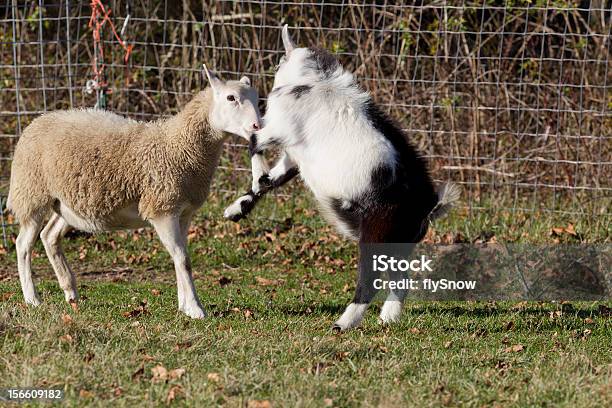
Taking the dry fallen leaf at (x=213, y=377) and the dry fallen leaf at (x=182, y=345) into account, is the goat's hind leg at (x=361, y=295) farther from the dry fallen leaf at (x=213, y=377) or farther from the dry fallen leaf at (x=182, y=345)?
the dry fallen leaf at (x=213, y=377)

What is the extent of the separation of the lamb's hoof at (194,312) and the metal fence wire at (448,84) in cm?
326

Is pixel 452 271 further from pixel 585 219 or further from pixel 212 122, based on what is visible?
pixel 212 122

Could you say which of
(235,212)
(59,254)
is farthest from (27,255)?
(235,212)

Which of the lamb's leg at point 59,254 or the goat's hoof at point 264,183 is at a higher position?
the goat's hoof at point 264,183

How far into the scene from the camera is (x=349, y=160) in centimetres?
550

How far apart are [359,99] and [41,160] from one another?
220 cm

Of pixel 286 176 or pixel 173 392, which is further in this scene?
pixel 286 176

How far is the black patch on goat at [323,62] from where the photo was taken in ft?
19.2

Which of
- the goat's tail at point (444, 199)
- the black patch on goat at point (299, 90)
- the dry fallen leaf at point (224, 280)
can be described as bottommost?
the dry fallen leaf at point (224, 280)

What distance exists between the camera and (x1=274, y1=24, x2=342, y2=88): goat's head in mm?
5828

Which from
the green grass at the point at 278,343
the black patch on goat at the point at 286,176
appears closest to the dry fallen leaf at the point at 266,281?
the green grass at the point at 278,343

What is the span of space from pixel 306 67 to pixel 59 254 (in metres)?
2.26

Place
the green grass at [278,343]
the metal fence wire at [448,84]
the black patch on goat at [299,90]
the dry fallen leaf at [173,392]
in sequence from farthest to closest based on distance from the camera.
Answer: the metal fence wire at [448,84]
the black patch on goat at [299,90]
the green grass at [278,343]
the dry fallen leaf at [173,392]

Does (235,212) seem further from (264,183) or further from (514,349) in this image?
(514,349)
